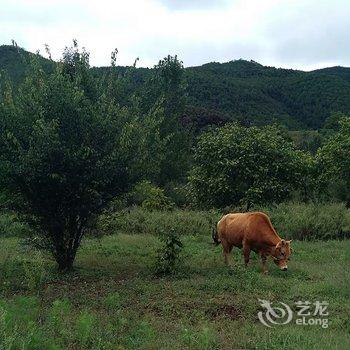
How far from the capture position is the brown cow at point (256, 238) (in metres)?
13.0

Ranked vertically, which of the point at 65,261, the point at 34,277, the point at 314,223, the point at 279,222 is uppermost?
the point at 34,277

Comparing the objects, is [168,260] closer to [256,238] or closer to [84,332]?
[256,238]

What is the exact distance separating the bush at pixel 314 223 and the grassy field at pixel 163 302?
20.8 feet

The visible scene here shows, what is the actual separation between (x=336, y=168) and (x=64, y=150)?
26.1 meters

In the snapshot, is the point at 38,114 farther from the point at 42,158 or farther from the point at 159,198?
the point at 159,198

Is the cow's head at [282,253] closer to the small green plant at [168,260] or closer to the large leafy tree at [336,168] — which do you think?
the small green plant at [168,260]

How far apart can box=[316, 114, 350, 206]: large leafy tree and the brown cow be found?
21.5m

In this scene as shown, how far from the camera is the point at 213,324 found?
8.19 m

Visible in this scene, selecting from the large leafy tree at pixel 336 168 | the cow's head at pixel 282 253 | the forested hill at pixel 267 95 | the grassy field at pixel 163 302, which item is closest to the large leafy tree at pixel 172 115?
the large leafy tree at pixel 336 168

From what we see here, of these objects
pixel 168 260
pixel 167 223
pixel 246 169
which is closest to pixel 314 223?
pixel 246 169

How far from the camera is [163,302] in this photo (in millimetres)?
9711

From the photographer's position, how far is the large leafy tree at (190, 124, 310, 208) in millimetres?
24609

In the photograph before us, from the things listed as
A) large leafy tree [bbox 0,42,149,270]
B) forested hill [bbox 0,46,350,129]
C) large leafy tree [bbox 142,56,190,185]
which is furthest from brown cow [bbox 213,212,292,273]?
forested hill [bbox 0,46,350,129]

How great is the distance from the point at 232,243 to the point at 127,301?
5.71m
